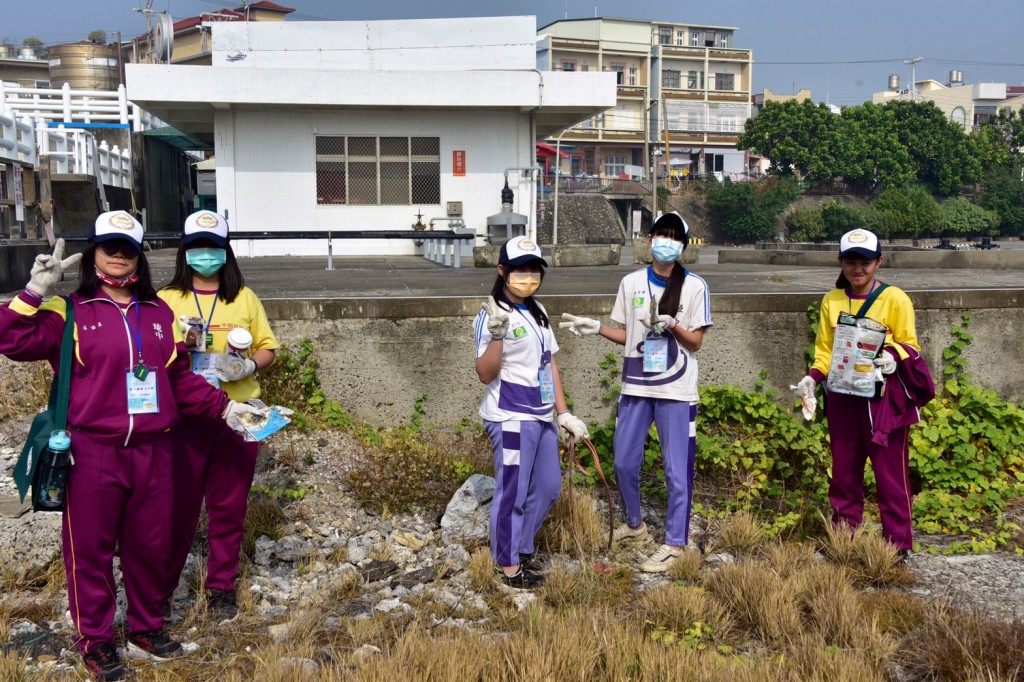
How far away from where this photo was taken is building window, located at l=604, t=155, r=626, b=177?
77.8 metres

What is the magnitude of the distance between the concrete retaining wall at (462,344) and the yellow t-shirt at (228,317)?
8.42 feet

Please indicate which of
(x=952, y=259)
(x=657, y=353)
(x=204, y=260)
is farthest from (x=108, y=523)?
(x=952, y=259)

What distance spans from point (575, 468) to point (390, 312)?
1.80m

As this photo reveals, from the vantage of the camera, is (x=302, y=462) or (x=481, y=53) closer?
(x=302, y=462)

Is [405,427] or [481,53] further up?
[481,53]

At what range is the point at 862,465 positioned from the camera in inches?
211

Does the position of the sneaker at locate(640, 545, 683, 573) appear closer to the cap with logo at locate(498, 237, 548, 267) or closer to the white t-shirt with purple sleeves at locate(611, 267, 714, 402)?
the white t-shirt with purple sleeves at locate(611, 267, 714, 402)

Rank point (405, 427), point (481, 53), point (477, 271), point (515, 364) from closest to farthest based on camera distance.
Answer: point (515, 364) < point (405, 427) < point (477, 271) < point (481, 53)

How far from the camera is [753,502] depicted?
21.8ft

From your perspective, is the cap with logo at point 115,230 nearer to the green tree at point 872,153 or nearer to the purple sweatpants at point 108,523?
the purple sweatpants at point 108,523

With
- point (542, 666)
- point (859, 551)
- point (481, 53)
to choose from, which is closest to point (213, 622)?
point (542, 666)

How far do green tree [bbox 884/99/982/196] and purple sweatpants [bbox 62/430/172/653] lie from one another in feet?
241

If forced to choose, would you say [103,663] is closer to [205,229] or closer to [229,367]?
[229,367]

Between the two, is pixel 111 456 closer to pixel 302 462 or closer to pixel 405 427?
pixel 302 462
